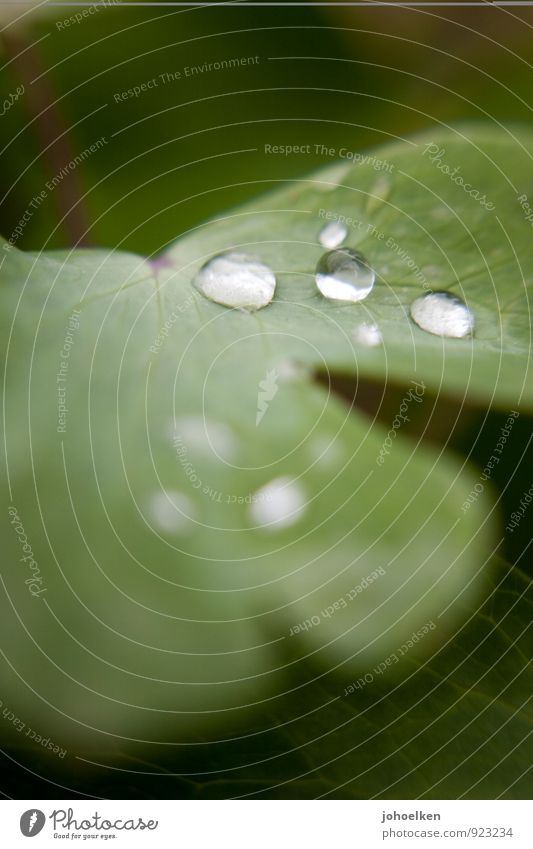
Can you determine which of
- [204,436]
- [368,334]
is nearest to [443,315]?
[368,334]

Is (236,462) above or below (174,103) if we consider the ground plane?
below

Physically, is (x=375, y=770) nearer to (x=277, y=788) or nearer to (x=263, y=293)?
(x=277, y=788)

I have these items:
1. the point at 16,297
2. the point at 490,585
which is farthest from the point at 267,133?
the point at 490,585

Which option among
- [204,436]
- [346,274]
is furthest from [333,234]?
[204,436]

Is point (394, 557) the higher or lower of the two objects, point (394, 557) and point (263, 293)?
the lower

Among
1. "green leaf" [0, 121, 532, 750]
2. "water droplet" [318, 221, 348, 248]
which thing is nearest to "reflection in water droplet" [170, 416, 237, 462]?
"green leaf" [0, 121, 532, 750]

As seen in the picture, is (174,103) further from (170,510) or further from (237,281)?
(170,510)

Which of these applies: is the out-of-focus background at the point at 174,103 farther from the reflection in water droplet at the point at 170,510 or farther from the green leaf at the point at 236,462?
the reflection in water droplet at the point at 170,510
